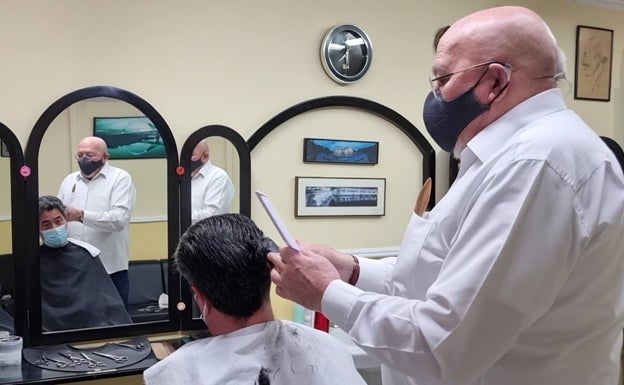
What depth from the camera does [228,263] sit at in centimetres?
135

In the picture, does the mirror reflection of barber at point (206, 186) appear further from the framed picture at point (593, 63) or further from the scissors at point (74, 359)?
the framed picture at point (593, 63)

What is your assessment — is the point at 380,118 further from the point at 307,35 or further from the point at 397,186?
the point at 307,35

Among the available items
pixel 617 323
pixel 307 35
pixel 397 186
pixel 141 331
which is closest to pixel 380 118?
pixel 397 186

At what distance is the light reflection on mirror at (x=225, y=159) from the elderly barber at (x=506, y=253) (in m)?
1.35

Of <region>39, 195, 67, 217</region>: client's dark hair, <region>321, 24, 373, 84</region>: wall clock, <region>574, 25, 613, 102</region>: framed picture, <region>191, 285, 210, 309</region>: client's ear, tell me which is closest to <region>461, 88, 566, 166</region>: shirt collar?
<region>191, 285, 210, 309</region>: client's ear

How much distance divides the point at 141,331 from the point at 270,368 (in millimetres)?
1183

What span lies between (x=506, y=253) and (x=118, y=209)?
5.94 ft

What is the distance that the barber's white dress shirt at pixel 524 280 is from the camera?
35.9 inches

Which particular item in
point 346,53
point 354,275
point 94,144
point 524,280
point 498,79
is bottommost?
point 354,275

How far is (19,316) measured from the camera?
7.19 feet

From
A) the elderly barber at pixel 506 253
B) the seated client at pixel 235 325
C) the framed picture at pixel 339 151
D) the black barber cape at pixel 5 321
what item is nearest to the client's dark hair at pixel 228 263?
the seated client at pixel 235 325

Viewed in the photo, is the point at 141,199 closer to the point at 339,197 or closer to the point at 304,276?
the point at 339,197

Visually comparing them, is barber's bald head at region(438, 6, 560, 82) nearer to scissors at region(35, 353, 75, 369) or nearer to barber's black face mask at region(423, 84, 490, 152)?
barber's black face mask at region(423, 84, 490, 152)

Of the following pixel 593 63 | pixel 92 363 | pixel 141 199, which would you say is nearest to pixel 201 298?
pixel 92 363
